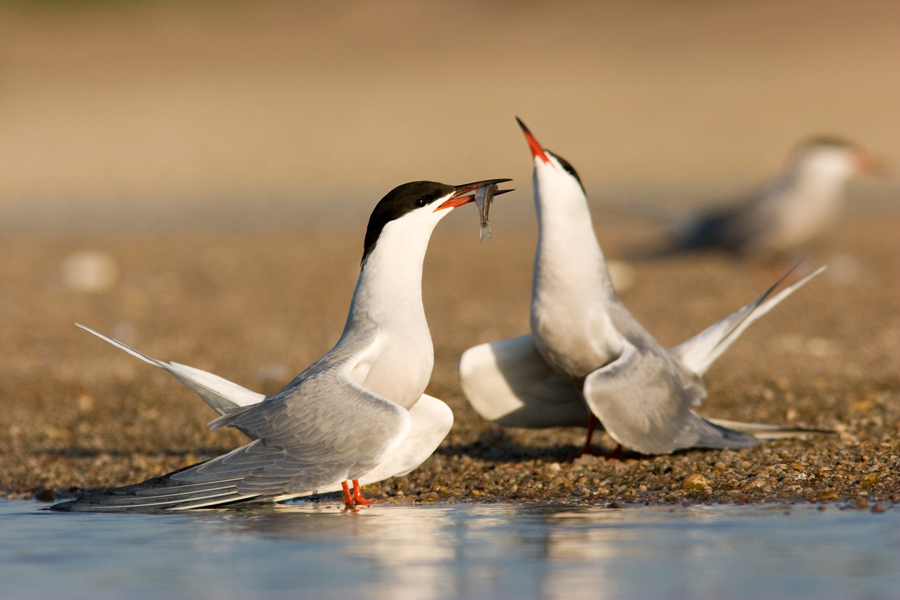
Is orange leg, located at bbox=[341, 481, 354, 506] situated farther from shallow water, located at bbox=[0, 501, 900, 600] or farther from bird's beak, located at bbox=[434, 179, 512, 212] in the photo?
bird's beak, located at bbox=[434, 179, 512, 212]

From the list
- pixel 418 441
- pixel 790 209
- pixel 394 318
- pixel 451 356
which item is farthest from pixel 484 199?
pixel 790 209

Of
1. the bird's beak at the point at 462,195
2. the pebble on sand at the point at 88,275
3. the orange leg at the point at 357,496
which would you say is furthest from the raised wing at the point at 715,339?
the pebble on sand at the point at 88,275

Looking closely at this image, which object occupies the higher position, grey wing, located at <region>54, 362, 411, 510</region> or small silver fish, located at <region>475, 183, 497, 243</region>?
small silver fish, located at <region>475, 183, 497, 243</region>

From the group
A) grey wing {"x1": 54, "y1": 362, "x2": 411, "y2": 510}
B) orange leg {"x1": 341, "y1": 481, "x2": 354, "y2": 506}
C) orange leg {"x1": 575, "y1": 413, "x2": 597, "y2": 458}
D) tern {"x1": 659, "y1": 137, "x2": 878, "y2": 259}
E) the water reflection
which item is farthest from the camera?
tern {"x1": 659, "y1": 137, "x2": 878, "y2": 259}

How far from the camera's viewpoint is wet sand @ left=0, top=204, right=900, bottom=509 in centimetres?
492

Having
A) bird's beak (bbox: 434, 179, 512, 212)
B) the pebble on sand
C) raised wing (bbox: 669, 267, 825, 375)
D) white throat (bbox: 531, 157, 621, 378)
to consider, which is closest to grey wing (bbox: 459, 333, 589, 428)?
white throat (bbox: 531, 157, 621, 378)

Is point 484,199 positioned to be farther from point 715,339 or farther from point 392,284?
point 715,339

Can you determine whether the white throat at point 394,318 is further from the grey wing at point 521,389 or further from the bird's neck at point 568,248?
the grey wing at point 521,389

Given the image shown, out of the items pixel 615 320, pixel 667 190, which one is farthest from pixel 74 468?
pixel 667 190

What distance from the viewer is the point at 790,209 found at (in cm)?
1095

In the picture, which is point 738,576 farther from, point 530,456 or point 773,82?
point 773,82

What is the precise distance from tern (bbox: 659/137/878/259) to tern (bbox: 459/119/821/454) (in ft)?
18.3

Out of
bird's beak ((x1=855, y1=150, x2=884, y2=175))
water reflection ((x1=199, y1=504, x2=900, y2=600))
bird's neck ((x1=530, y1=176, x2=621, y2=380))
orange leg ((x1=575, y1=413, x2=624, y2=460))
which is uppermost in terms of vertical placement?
bird's beak ((x1=855, y1=150, x2=884, y2=175))

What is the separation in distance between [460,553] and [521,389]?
185 cm
